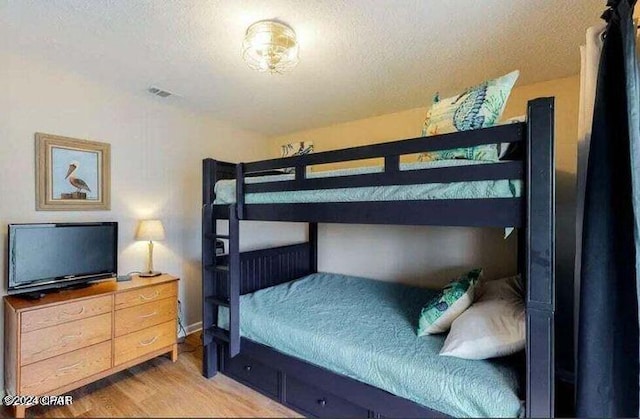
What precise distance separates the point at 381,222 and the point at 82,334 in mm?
1992

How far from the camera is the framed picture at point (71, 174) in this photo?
82.6 inches

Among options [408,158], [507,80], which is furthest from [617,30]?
[408,158]

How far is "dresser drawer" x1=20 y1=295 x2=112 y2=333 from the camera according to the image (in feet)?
5.58

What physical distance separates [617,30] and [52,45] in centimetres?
292

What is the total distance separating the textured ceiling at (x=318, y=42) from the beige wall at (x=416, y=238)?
0.25 m

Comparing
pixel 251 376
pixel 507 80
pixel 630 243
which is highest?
pixel 507 80

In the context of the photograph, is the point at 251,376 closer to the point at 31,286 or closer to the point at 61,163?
the point at 31,286

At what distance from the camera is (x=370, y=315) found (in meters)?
2.00

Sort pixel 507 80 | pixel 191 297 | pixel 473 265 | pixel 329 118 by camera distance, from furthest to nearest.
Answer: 1. pixel 329 118
2. pixel 191 297
3. pixel 473 265
4. pixel 507 80

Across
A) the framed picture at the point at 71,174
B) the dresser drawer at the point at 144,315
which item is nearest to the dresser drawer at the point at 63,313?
the dresser drawer at the point at 144,315

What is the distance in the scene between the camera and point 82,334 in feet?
6.18

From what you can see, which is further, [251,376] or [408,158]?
[408,158]

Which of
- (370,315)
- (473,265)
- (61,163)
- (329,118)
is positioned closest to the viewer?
(370,315)

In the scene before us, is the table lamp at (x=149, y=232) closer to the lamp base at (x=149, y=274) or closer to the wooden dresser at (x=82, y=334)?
the lamp base at (x=149, y=274)
